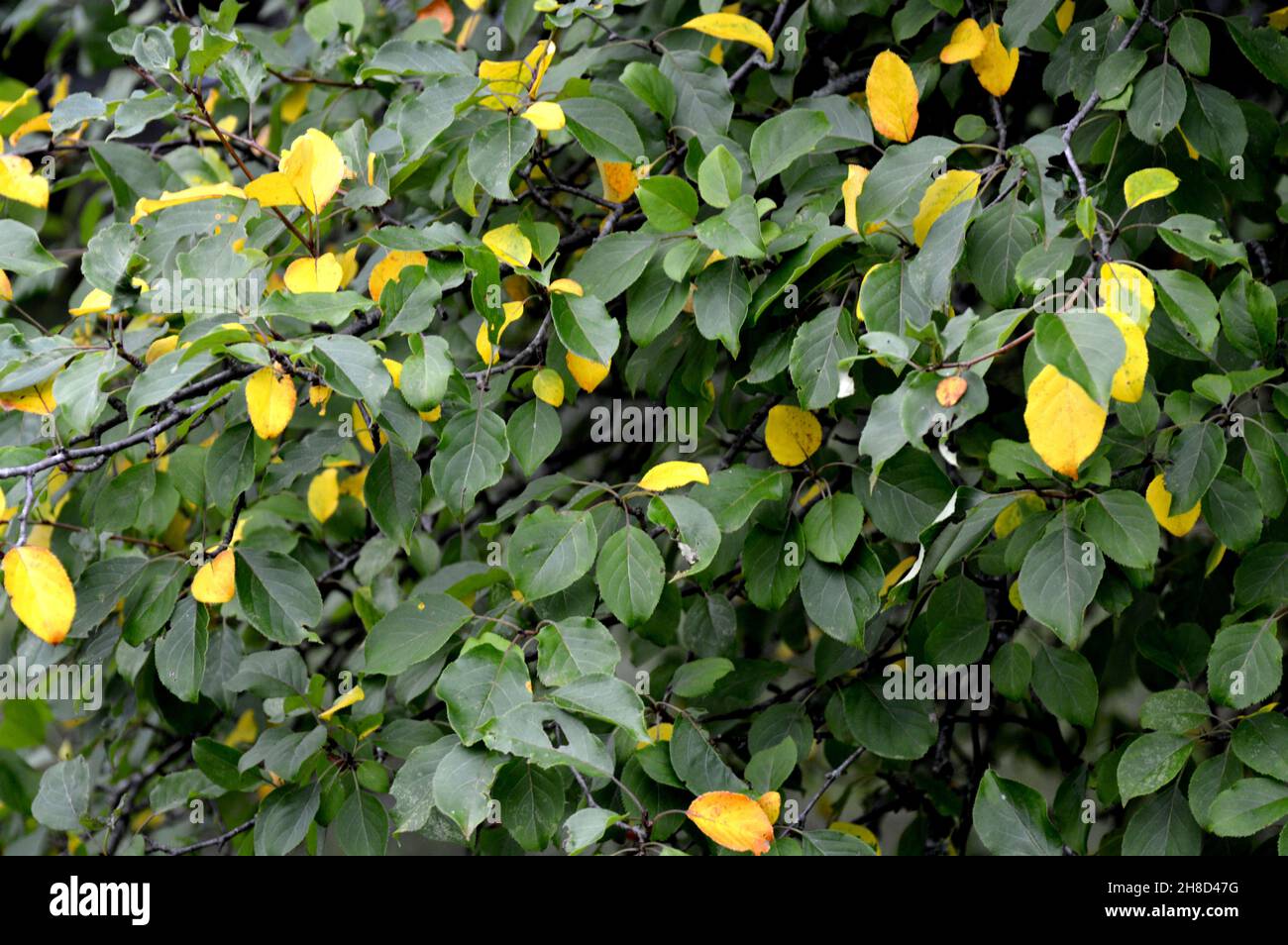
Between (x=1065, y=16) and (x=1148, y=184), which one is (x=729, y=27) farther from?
(x=1148, y=184)

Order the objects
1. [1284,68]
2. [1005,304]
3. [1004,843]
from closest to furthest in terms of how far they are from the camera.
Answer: [1004,843]
[1005,304]
[1284,68]

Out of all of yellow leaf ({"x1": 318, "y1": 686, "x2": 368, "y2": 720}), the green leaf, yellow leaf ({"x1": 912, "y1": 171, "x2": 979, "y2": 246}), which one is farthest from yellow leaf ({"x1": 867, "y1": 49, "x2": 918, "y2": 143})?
yellow leaf ({"x1": 318, "y1": 686, "x2": 368, "y2": 720})

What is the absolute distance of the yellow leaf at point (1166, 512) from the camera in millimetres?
1302

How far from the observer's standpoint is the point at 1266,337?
1201 mm

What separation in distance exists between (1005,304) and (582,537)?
0.51 m

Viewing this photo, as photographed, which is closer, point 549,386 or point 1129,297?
point 1129,297

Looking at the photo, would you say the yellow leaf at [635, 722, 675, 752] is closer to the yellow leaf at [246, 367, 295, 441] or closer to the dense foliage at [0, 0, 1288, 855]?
the dense foliage at [0, 0, 1288, 855]

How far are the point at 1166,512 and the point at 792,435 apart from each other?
41cm

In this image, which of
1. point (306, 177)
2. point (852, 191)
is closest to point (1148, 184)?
point (852, 191)

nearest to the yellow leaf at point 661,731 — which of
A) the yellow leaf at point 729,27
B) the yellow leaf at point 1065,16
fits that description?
the yellow leaf at point 729,27

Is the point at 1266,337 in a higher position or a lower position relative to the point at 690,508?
higher

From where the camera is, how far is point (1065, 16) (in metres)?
1.49
